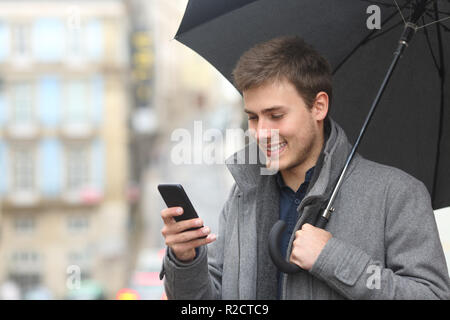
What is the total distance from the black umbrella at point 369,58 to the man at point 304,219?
0.31 metres

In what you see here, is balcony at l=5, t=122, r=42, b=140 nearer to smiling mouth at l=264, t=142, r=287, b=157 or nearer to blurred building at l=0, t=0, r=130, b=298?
blurred building at l=0, t=0, r=130, b=298

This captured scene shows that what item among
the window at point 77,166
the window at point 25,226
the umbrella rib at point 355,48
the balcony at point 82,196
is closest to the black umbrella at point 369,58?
the umbrella rib at point 355,48

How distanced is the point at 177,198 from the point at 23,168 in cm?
2142

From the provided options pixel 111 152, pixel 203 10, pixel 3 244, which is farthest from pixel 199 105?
pixel 203 10

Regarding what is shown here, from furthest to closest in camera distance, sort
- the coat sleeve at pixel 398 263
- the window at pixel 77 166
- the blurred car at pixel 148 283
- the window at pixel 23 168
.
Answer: the window at pixel 77 166
the window at pixel 23 168
the blurred car at pixel 148 283
the coat sleeve at pixel 398 263

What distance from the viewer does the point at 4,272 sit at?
70.0 feet

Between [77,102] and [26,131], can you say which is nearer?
[26,131]

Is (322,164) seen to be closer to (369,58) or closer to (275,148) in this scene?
(275,148)

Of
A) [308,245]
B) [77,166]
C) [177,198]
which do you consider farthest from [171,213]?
[77,166]

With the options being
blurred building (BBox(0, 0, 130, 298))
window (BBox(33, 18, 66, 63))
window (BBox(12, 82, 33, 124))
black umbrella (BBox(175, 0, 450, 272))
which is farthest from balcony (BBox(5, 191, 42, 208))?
black umbrella (BBox(175, 0, 450, 272))

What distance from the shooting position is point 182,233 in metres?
1.32

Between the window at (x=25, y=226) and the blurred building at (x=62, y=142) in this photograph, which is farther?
the window at (x=25, y=226)

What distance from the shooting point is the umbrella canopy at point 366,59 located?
171cm

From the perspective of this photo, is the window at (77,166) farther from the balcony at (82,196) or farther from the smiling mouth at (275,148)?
the smiling mouth at (275,148)
